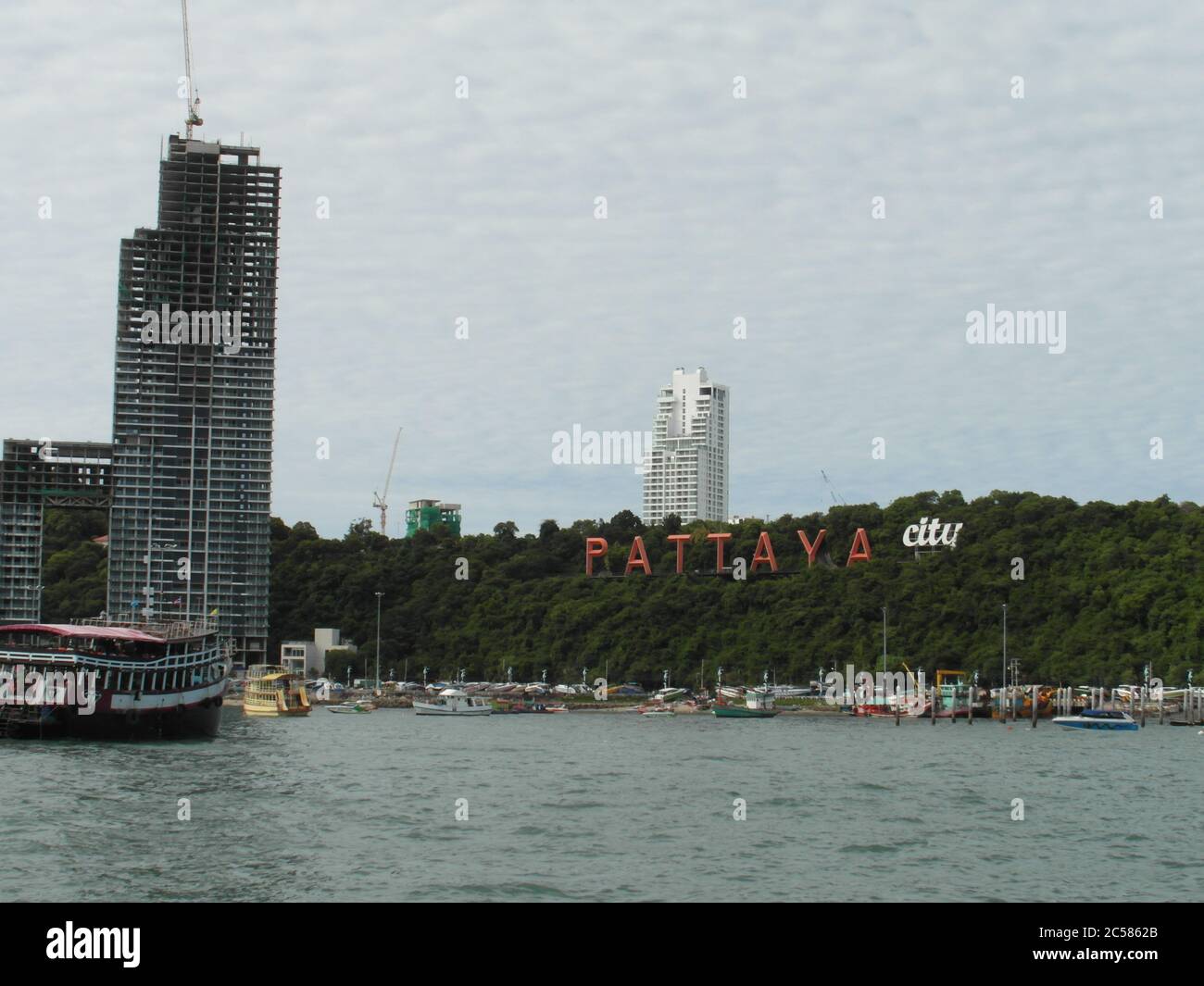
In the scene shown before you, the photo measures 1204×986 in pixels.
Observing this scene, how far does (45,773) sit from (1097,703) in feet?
435

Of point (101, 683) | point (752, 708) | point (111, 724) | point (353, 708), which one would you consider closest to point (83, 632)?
point (101, 683)

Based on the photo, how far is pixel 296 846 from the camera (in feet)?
143

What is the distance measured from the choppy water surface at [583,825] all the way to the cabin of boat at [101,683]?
181 cm

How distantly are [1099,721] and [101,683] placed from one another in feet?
325

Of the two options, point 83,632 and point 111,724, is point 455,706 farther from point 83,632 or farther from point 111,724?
point 83,632

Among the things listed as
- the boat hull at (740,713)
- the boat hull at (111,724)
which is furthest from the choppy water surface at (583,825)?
the boat hull at (740,713)

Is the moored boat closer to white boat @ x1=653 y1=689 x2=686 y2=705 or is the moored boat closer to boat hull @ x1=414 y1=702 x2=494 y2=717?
boat hull @ x1=414 y1=702 x2=494 y2=717

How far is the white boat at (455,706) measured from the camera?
173 metres

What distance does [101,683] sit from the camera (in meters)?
88.9

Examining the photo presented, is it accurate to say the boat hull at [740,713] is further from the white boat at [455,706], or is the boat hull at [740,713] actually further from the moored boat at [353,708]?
the moored boat at [353,708]
